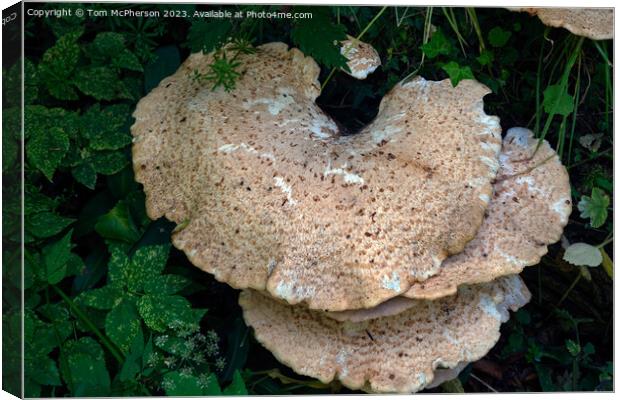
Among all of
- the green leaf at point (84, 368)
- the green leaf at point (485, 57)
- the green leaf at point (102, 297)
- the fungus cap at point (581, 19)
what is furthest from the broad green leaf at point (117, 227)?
the fungus cap at point (581, 19)

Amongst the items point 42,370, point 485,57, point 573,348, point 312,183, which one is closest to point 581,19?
point 485,57

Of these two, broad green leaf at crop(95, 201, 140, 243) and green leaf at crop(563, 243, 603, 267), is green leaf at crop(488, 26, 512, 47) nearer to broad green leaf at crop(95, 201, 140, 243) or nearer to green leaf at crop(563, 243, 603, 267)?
green leaf at crop(563, 243, 603, 267)

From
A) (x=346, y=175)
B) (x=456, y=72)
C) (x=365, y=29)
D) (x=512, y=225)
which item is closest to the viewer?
(x=346, y=175)

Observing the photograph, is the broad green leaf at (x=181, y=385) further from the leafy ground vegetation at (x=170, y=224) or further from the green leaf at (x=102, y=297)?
the green leaf at (x=102, y=297)

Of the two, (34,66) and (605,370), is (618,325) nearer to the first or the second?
(605,370)

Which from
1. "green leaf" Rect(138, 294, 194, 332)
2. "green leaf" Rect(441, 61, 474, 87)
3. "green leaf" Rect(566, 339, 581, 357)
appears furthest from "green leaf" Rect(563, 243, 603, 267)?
"green leaf" Rect(138, 294, 194, 332)

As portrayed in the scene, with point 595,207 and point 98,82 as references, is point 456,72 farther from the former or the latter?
point 98,82

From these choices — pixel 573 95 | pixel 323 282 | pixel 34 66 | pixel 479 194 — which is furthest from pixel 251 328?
pixel 573 95
